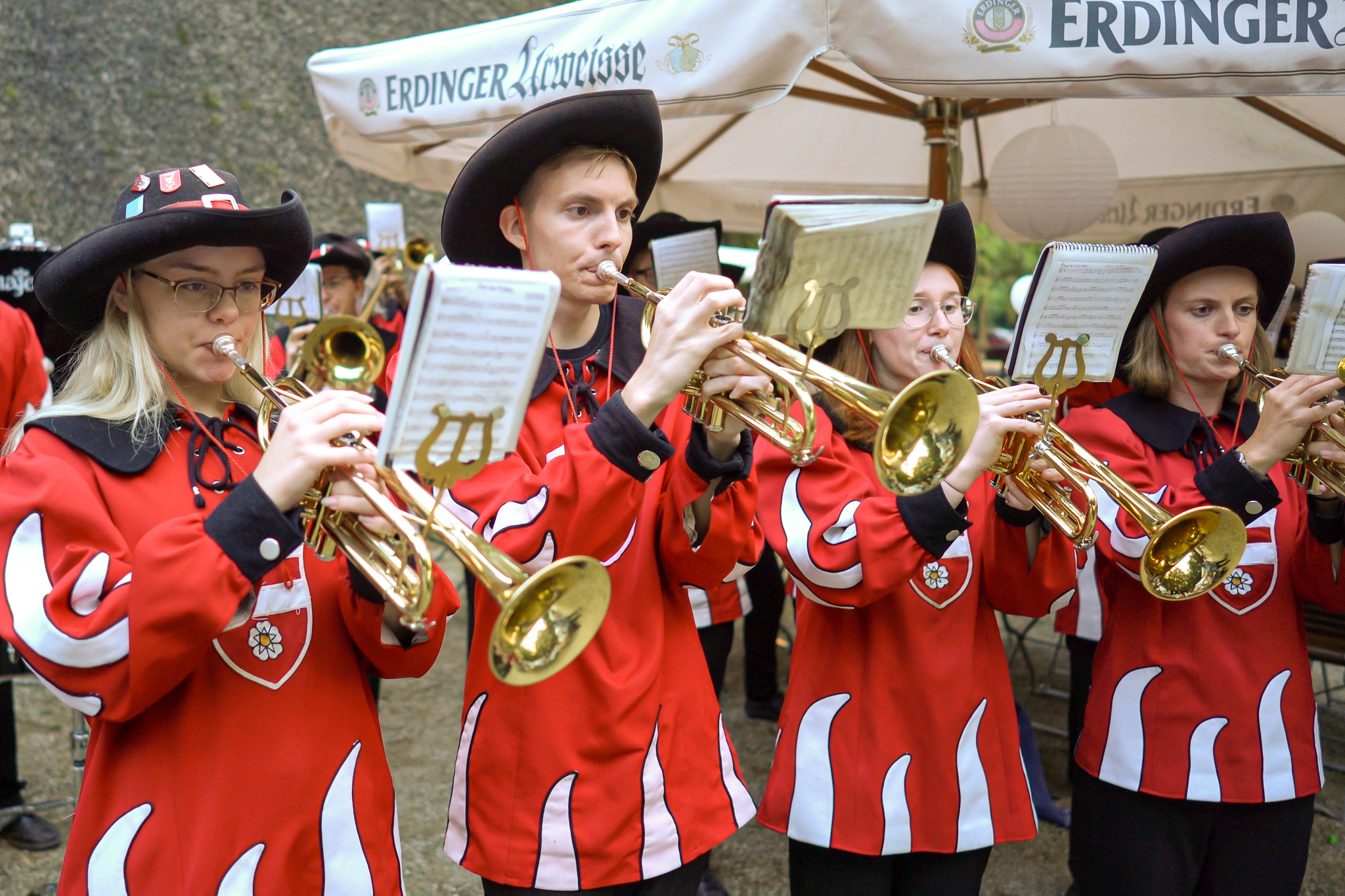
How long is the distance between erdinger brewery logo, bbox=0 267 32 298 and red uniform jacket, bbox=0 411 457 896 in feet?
10.7

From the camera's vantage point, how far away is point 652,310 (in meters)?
2.22

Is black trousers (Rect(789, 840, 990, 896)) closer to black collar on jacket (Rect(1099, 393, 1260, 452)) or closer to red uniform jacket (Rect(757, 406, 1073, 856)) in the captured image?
red uniform jacket (Rect(757, 406, 1073, 856))

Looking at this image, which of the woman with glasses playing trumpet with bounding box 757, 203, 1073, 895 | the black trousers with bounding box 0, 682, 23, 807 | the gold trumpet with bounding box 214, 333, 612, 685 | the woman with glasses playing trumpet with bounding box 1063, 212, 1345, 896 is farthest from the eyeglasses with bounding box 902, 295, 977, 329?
A: the black trousers with bounding box 0, 682, 23, 807

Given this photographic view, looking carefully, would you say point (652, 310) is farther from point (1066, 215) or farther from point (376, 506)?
point (1066, 215)

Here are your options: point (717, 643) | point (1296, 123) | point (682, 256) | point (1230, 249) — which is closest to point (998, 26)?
point (1230, 249)

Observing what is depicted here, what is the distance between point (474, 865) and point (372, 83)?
2714mm

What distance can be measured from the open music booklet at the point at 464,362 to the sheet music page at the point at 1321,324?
1782 mm

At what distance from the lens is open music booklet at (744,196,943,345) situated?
1.59 meters

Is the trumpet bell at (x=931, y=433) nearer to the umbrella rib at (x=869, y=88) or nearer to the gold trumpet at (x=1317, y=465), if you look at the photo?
the gold trumpet at (x=1317, y=465)

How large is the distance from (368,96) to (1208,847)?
11.5 feet

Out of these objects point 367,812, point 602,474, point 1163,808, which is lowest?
point 1163,808

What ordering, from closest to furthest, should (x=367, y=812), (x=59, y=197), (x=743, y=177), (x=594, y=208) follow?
(x=367, y=812) < (x=594, y=208) < (x=743, y=177) < (x=59, y=197)

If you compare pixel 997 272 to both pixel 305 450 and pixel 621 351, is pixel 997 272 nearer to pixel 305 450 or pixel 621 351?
pixel 621 351

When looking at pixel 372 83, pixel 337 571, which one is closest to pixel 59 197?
pixel 372 83
